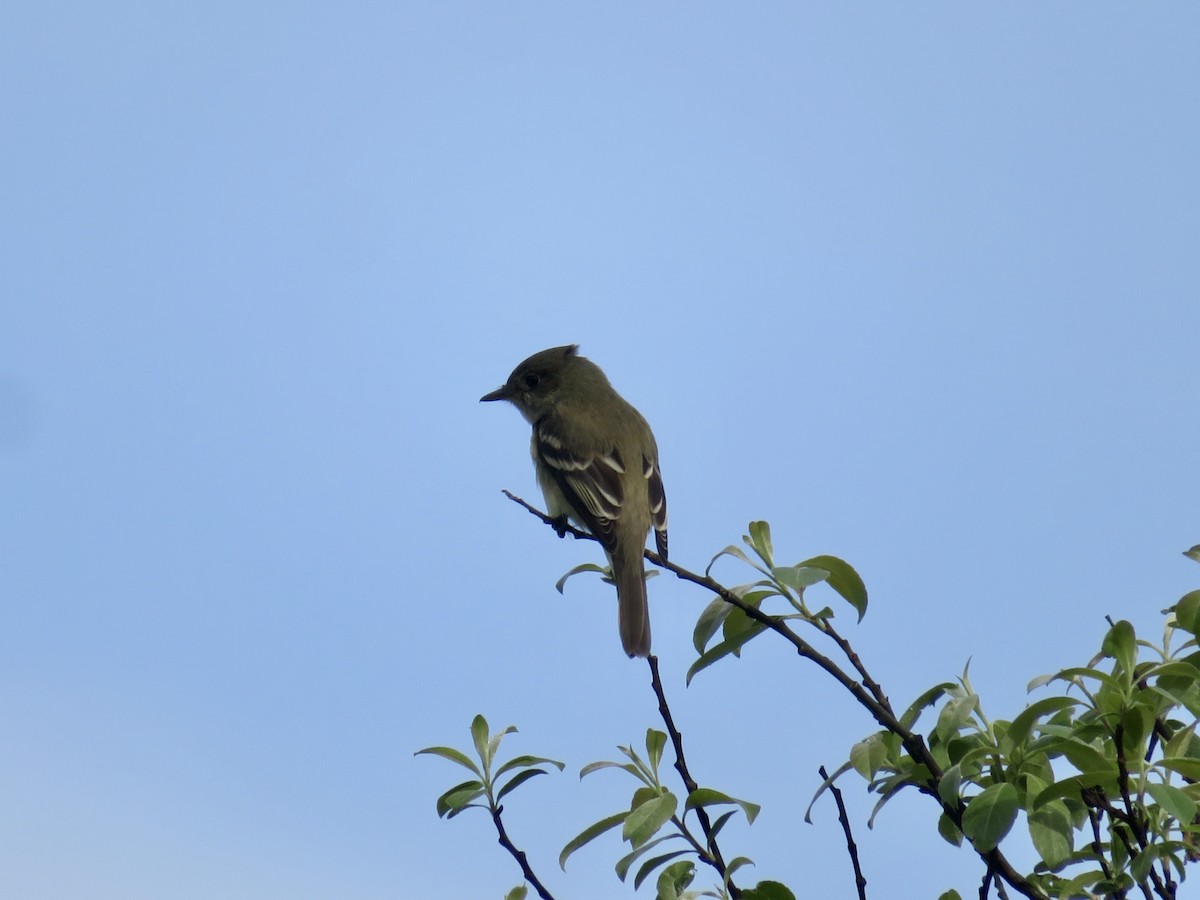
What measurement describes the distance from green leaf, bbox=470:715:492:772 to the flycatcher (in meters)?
2.45

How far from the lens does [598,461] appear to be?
782 centimetres

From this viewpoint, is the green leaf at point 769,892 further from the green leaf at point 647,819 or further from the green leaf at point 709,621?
the green leaf at point 709,621

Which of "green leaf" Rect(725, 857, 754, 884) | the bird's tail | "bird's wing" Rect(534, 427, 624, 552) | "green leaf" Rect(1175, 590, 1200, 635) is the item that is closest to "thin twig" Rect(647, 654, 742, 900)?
"green leaf" Rect(725, 857, 754, 884)

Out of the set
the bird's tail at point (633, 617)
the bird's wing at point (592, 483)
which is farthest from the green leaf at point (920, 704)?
the bird's wing at point (592, 483)

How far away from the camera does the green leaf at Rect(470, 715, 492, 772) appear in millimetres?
3402

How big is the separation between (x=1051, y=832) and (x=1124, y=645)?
0.42 m

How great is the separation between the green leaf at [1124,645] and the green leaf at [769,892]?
0.85 meters

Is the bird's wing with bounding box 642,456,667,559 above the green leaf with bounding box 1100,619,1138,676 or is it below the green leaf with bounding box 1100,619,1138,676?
above

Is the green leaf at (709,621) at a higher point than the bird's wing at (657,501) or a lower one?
lower

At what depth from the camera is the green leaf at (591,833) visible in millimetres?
3016

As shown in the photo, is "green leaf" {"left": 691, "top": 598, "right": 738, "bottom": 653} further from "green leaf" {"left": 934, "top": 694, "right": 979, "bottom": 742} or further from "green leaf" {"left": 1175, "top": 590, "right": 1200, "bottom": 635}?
"green leaf" {"left": 1175, "top": 590, "right": 1200, "bottom": 635}

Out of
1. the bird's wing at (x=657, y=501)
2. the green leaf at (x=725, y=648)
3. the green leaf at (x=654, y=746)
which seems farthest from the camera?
the bird's wing at (x=657, y=501)

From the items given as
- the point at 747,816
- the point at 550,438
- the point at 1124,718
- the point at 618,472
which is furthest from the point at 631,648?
the point at 1124,718

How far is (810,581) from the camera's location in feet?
9.64
